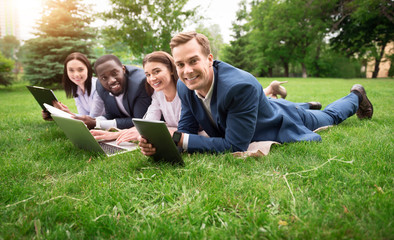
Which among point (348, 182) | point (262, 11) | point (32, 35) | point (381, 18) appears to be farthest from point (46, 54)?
point (381, 18)

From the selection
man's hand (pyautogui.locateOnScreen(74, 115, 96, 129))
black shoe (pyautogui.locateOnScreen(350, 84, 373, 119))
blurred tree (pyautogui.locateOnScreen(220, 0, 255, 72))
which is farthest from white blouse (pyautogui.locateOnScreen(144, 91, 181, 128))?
blurred tree (pyautogui.locateOnScreen(220, 0, 255, 72))

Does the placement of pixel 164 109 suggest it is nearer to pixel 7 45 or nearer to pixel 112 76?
pixel 112 76

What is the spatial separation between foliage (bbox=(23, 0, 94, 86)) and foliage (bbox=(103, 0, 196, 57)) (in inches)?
74.1

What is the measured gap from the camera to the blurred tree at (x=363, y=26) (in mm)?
19391

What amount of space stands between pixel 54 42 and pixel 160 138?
15.7 m

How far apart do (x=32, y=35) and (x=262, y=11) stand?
23331mm

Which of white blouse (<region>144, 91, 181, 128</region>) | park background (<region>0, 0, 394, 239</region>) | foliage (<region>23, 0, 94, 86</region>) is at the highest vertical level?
foliage (<region>23, 0, 94, 86</region>)

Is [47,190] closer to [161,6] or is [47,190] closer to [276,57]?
[161,6]

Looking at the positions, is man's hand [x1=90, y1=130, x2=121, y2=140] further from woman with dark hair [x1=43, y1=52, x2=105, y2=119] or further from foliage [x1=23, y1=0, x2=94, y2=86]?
foliage [x1=23, y1=0, x2=94, y2=86]

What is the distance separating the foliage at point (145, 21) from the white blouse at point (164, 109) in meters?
13.7

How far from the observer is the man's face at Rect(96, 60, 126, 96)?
338cm

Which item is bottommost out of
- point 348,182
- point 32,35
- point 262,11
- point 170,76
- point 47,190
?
point 47,190

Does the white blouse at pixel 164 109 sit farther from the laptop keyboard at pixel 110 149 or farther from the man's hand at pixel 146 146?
the man's hand at pixel 146 146

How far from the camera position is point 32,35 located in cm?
1510
